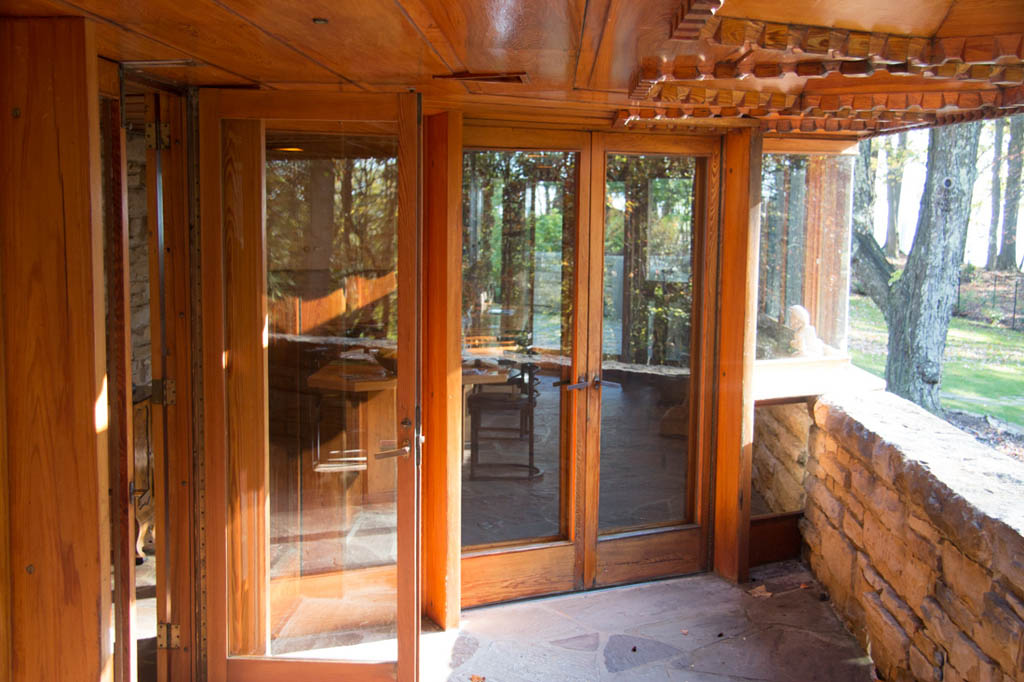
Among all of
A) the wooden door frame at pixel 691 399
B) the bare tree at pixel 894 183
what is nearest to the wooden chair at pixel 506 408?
the wooden door frame at pixel 691 399

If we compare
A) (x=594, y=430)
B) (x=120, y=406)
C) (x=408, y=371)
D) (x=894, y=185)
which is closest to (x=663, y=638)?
(x=594, y=430)

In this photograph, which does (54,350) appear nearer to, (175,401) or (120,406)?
(120,406)

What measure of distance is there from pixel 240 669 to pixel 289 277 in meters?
1.50

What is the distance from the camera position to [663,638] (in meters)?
3.67

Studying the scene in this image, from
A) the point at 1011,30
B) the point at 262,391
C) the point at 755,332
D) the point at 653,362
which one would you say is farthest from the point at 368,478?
the point at 1011,30

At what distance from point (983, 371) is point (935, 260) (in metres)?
1.54

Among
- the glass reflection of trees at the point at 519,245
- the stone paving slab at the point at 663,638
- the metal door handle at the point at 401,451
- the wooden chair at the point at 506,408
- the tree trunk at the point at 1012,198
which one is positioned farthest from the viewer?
the tree trunk at the point at 1012,198

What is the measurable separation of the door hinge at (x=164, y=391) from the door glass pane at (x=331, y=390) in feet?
1.13

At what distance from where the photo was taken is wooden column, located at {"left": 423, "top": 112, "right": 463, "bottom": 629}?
11.6 ft

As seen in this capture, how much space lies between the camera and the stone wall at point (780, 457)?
457cm

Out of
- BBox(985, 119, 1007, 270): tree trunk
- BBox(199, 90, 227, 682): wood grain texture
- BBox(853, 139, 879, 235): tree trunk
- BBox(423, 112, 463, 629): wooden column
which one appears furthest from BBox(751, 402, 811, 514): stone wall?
BBox(985, 119, 1007, 270): tree trunk

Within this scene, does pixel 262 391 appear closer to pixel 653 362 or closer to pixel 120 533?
pixel 120 533

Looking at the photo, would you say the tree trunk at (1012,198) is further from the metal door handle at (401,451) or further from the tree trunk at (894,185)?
the metal door handle at (401,451)

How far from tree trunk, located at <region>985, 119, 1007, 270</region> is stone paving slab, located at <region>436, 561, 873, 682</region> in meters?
7.93
